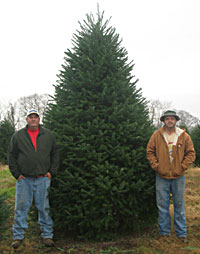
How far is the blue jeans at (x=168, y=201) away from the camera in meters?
4.27

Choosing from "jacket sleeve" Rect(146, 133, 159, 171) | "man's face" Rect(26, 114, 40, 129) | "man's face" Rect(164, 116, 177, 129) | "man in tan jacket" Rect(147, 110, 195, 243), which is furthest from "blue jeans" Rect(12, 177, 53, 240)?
"man's face" Rect(164, 116, 177, 129)

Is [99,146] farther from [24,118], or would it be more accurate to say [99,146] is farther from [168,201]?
[24,118]

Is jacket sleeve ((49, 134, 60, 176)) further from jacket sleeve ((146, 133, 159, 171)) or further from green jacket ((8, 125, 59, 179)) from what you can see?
jacket sleeve ((146, 133, 159, 171))

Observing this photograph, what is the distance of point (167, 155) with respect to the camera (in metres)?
4.28

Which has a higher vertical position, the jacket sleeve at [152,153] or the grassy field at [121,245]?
the jacket sleeve at [152,153]

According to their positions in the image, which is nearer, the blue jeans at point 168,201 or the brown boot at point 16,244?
the brown boot at point 16,244

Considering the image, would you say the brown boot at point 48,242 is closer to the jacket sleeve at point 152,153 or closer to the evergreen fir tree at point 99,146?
the evergreen fir tree at point 99,146

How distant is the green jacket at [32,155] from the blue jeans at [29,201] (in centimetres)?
16

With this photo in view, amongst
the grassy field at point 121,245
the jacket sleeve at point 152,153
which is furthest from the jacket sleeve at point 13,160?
the jacket sleeve at point 152,153

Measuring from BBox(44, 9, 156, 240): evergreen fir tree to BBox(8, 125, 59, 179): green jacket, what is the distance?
19cm

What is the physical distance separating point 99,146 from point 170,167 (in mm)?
1334

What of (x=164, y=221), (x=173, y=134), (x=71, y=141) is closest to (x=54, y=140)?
(x=71, y=141)

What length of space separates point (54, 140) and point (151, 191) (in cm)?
200

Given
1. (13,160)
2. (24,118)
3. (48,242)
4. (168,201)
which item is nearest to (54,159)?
(13,160)
